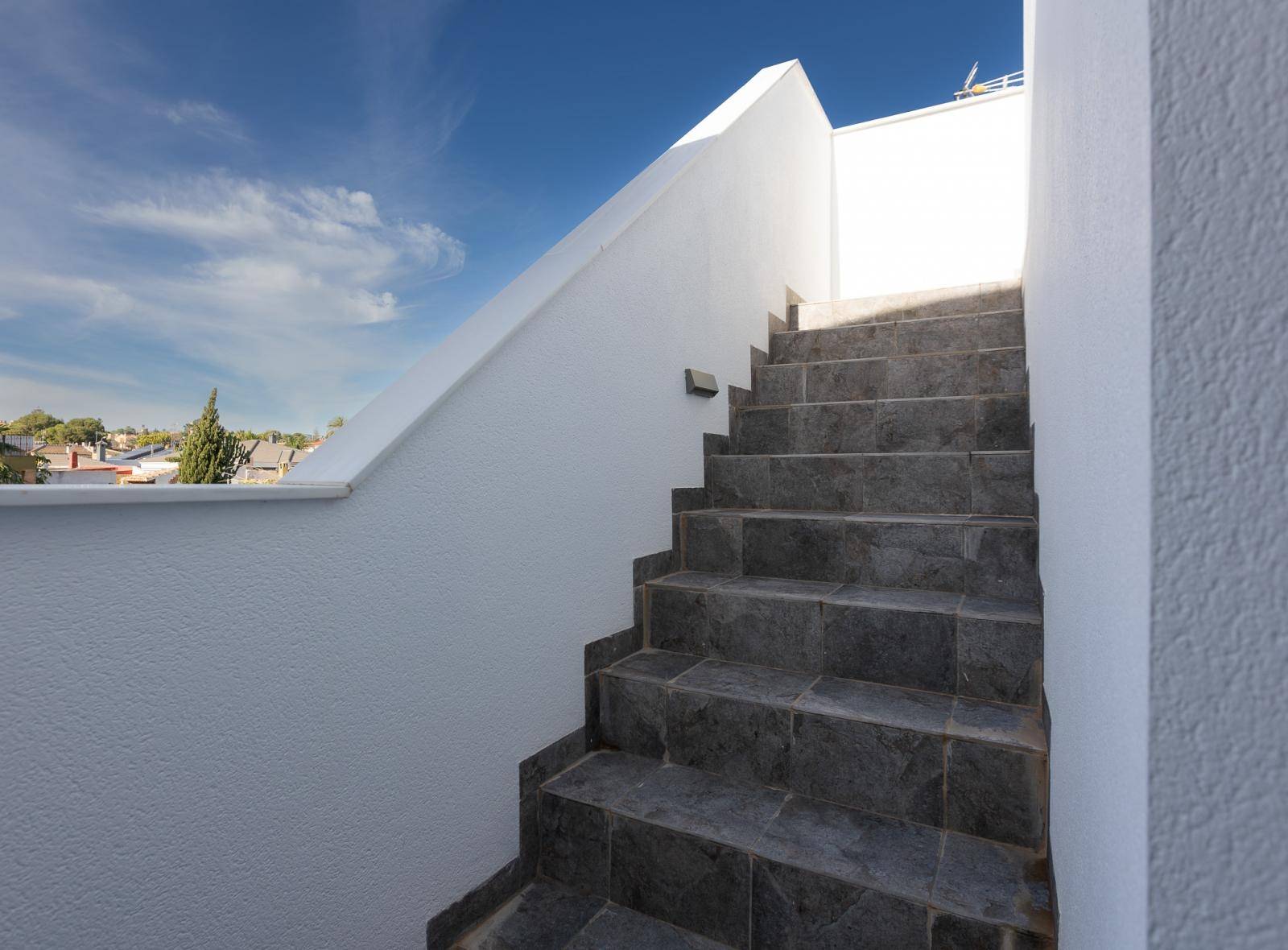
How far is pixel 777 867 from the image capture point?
1.26 metres

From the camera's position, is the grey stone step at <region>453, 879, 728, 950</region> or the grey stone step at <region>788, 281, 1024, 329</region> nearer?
the grey stone step at <region>453, 879, 728, 950</region>

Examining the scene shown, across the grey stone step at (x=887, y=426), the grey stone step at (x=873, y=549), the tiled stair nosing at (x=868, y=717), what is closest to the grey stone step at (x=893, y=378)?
the grey stone step at (x=887, y=426)

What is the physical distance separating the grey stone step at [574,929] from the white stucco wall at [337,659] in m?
0.10

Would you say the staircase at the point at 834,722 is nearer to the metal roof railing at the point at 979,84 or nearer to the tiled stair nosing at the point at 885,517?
the tiled stair nosing at the point at 885,517

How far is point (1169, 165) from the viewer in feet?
1.19

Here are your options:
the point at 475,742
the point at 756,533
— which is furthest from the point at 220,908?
the point at 756,533

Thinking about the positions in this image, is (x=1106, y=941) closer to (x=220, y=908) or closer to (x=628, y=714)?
(x=220, y=908)

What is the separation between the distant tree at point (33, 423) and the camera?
40.3 meters

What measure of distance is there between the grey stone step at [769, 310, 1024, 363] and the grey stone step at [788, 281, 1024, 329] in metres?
0.15

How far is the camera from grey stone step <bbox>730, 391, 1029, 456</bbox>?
7.40 feet

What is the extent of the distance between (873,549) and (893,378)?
98 centimetres

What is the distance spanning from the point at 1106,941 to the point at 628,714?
1.30 meters

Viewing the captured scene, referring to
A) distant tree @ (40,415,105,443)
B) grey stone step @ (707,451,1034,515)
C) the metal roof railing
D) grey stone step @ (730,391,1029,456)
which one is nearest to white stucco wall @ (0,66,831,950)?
grey stone step @ (707,451,1034,515)

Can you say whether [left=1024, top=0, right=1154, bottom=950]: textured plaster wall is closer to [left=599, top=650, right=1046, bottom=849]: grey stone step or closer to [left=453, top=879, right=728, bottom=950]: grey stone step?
[left=599, top=650, right=1046, bottom=849]: grey stone step
